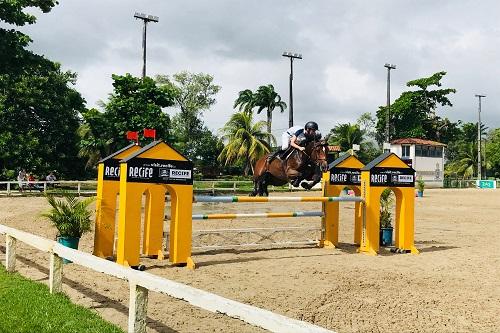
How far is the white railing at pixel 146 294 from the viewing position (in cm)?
333

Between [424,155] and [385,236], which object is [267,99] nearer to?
[424,155]

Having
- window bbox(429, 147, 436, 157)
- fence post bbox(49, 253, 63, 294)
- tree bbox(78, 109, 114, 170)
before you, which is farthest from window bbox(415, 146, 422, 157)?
fence post bbox(49, 253, 63, 294)

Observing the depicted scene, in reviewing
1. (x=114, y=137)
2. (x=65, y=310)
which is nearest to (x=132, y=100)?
(x=114, y=137)

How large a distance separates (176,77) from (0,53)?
43236mm

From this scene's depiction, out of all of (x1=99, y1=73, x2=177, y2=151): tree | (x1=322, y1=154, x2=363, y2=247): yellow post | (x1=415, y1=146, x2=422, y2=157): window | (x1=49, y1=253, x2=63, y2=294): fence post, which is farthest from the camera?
(x1=415, y1=146, x2=422, y2=157): window

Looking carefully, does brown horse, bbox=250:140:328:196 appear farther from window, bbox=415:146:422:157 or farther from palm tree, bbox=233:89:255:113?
window, bbox=415:146:422:157

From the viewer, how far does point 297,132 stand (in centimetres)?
805

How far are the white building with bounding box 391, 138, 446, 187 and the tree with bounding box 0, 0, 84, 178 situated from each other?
4000 cm

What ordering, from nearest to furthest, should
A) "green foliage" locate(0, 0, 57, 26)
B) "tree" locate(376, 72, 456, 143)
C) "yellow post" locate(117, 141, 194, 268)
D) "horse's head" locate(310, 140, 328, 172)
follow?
"horse's head" locate(310, 140, 328, 172) < "yellow post" locate(117, 141, 194, 268) < "green foliage" locate(0, 0, 57, 26) < "tree" locate(376, 72, 456, 143)

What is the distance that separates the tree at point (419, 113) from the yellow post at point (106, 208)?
6694 cm

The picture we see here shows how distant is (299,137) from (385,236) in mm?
5740

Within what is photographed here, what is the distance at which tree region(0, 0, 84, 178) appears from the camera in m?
30.4

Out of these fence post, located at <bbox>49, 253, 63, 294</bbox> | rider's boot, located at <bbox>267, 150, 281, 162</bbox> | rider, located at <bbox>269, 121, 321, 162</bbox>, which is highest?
rider, located at <bbox>269, 121, 321, 162</bbox>

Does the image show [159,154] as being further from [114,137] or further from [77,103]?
[77,103]
